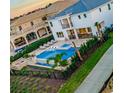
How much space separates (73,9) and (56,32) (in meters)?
0.32

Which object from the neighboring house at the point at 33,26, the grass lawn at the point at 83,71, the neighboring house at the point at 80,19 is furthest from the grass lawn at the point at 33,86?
the neighboring house at the point at 80,19

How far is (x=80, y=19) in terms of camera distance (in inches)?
152

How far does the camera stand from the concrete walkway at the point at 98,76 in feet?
12.6

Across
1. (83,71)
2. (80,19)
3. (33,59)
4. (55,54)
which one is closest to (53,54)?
(55,54)

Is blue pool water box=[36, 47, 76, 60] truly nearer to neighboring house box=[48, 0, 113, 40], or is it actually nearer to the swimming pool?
the swimming pool

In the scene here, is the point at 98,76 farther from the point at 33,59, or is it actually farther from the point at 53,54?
the point at 33,59

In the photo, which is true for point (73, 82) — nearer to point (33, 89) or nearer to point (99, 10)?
point (33, 89)

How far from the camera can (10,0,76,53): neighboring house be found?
12.4 ft

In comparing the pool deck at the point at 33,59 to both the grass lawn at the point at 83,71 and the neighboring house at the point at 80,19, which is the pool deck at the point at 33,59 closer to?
the neighboring house at the point at 80,19

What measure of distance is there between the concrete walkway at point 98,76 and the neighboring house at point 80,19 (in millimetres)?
333

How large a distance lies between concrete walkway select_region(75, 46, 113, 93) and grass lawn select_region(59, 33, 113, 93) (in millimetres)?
40

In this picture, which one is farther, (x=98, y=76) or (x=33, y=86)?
(x=98, y=76)

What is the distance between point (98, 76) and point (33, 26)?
92 centimetres

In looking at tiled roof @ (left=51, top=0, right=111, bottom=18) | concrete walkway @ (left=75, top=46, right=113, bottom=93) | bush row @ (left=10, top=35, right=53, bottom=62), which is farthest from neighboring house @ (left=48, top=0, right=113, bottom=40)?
concrete walkway @ (left=75, top=46, right=113, bottom=93)
